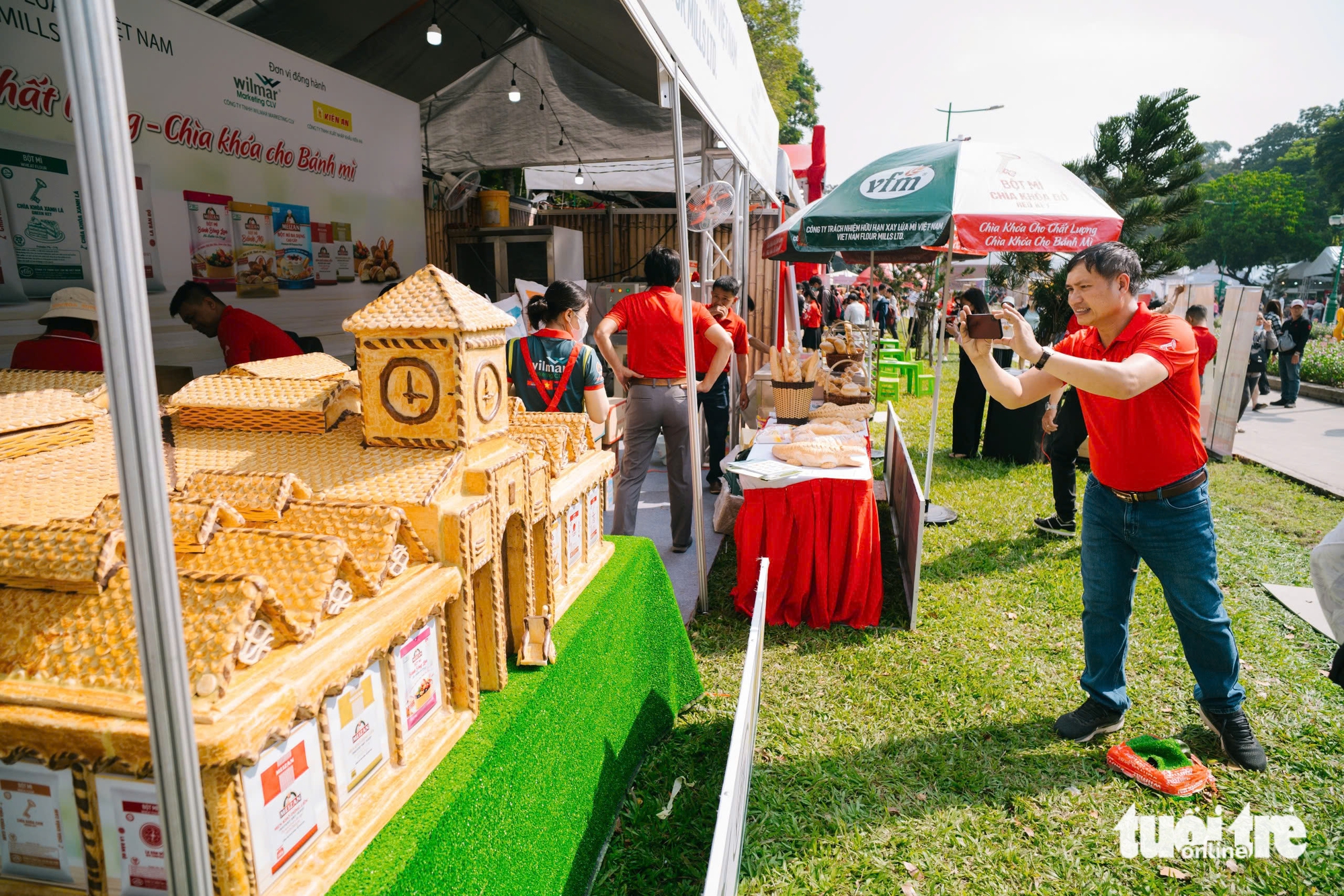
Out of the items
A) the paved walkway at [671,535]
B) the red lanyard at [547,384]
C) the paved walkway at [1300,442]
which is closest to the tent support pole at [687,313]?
the paved walkway at [671,535]

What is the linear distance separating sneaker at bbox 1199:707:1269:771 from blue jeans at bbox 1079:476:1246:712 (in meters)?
0.04

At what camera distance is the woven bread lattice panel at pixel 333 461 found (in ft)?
4.97

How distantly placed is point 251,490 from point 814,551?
323 centimetres

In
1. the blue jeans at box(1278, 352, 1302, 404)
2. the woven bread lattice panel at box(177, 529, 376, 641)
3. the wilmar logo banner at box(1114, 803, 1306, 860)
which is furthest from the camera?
the blue jeans at box(1278, 352, 1302, 404)

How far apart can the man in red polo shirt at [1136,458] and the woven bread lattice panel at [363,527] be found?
2170 millimetres

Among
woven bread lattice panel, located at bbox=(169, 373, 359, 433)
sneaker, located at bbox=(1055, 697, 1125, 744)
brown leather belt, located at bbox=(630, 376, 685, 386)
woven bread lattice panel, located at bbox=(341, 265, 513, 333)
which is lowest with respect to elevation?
→ sneaker, located at bbox=(1055, 697, 1125, 744)

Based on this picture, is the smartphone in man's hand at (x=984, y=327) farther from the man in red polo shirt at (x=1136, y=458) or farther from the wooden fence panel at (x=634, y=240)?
the wooden fence panel at (x=634, y=240)

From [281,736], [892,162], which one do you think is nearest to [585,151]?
[892,162]

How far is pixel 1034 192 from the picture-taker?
494 cm

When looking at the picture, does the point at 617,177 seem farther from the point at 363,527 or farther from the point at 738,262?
the point at 363,527

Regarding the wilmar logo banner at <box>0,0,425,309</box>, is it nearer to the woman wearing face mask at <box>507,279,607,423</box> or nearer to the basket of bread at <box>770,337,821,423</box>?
the woman wearing face mask at <box>507,279,607,423</box>

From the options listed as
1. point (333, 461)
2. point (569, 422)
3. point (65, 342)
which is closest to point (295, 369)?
point (333, 461)

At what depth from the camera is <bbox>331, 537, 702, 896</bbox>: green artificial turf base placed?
1262 mm

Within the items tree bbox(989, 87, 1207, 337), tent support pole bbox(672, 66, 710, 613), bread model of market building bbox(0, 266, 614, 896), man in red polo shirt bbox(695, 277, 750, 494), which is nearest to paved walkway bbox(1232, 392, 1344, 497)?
tree bbox(989, 87, 1207, 337)
